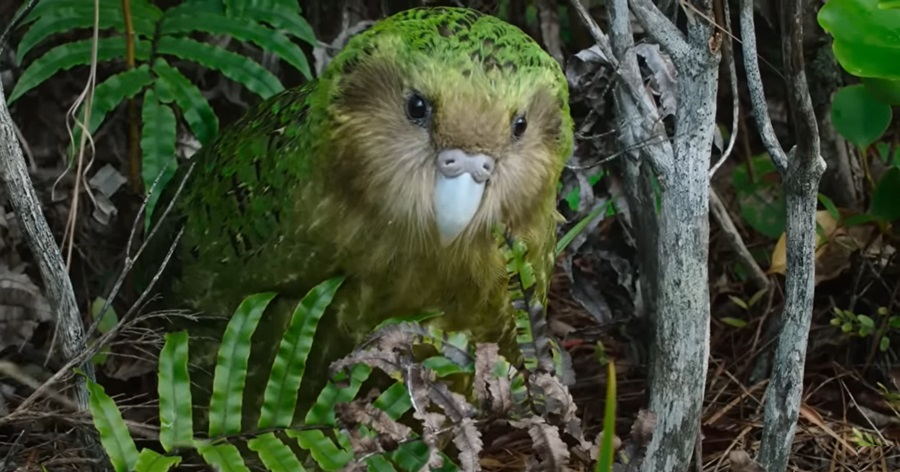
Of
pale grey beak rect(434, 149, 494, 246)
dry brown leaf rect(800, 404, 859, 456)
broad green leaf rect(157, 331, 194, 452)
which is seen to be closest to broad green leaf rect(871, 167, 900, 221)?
dry brown leaf rect(800, 404, 859, 456)

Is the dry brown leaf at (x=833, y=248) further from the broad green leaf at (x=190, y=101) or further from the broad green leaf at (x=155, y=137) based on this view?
the broad green leaf at (x=155, y=137)

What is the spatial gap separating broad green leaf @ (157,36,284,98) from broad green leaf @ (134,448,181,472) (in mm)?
1339

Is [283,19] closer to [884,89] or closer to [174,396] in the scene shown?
[174,396]

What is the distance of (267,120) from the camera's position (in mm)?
3084

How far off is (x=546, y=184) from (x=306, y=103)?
2.08ft

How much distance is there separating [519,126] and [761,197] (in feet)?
5.21

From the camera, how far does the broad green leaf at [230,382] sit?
8.25 ft

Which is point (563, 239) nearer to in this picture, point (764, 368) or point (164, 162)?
point (764, 368)

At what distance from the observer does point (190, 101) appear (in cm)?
334

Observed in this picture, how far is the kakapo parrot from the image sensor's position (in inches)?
94.3

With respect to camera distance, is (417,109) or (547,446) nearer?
(547,446)

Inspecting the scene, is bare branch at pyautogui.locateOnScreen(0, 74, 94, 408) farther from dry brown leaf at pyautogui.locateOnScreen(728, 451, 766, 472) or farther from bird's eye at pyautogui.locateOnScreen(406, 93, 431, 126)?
dry brown leaf at pyautogui.locateOnScreen(728, 451, 766, 472)

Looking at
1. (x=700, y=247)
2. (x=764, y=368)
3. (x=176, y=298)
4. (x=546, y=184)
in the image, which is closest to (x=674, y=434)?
(x=700, y=247)

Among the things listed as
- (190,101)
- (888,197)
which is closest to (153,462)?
(190,101)
